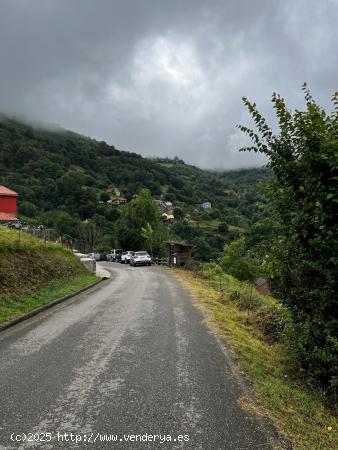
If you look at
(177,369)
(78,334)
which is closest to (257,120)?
(177,369)

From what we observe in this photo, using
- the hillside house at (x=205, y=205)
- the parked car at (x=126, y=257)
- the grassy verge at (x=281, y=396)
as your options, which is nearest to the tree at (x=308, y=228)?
the grassy verge at (x=281, y=396)

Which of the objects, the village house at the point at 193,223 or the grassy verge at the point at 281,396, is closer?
the grassy verge at the point at 281,396

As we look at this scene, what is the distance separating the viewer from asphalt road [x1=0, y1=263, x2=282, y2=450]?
426 cm

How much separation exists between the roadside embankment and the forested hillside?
42.3 metres

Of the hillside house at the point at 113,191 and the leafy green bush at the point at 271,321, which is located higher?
the hillside house at the point at 113,191

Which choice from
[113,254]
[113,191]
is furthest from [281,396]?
[113,191]

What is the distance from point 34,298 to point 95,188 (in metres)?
118

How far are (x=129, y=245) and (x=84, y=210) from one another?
5130cm

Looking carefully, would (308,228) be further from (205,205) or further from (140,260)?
(205,205)

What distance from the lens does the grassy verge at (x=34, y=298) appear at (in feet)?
35.2

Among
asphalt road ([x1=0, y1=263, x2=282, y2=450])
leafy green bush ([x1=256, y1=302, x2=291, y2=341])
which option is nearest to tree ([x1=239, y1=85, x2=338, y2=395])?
asphalt road ([x1=0, y1=263, x2=282, y2=450])

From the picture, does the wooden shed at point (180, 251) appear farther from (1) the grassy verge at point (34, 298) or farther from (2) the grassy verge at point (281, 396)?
(2) the grassy verge at point (281, 396)

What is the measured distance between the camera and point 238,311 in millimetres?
14117

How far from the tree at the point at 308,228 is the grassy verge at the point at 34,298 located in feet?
22.7
